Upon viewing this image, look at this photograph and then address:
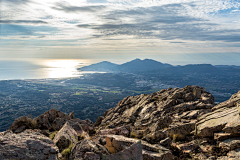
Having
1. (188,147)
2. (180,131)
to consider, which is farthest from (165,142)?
(180,131)

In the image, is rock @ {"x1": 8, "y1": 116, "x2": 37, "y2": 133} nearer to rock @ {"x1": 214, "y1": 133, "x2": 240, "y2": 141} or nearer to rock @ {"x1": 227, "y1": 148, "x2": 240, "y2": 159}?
rock @ {"x1": 214, "y1": 133, "x2": 240, "y2": 141}

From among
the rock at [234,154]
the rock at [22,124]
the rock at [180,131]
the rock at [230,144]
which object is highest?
the rock at [230,144]

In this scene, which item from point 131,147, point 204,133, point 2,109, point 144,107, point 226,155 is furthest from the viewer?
point 2,109

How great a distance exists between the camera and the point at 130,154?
9.13 meters

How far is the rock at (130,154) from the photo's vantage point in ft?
29.5

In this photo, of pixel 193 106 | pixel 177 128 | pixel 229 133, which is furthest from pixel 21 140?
pixel 193 106

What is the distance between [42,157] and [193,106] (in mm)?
19626

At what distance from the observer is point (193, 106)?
2133 cm

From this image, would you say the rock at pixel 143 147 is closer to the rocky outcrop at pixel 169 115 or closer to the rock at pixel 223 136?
the rocky outcrop at pixel 169 115

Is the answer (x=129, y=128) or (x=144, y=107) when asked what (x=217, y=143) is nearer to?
(x=129, y=128)

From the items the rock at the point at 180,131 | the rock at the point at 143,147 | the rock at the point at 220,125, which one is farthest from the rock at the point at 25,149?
the rock at the point at 220,125

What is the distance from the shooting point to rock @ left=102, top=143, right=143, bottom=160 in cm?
899

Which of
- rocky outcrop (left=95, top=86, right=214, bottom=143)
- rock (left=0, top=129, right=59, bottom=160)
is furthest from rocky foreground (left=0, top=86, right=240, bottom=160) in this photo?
rocky outcrop (left=95, top=86, right=214, bottom=143)

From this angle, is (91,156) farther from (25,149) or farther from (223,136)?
(223,136)
